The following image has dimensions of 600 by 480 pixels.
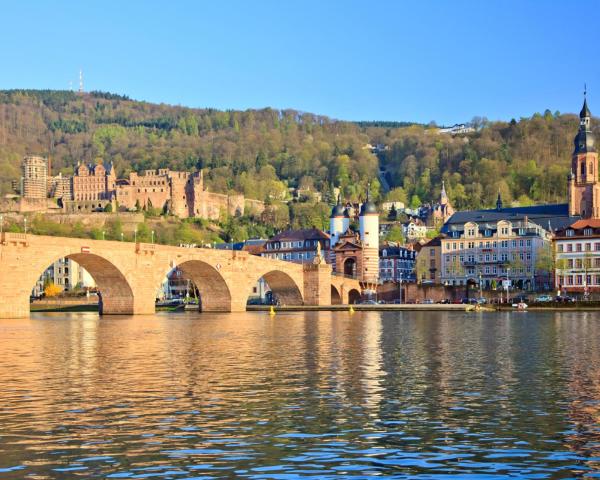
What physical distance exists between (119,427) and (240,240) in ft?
520

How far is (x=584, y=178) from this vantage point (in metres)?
137

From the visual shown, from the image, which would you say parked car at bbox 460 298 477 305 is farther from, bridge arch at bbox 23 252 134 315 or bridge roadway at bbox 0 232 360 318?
bridge arch at bbox 23 252 134 315

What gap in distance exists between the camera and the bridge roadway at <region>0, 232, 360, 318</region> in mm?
62531

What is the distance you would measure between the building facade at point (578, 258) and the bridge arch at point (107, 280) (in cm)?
5202

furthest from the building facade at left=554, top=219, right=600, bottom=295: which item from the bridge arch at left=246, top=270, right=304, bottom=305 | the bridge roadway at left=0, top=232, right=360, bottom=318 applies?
the bridge arch at left=246, top=270, right=304, bottom=305

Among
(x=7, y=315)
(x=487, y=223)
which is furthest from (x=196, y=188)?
(x=7, y=315)

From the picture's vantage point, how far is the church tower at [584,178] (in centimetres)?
13488

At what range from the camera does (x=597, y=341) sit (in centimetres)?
4547

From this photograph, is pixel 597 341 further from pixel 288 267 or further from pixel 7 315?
pixel 288 267

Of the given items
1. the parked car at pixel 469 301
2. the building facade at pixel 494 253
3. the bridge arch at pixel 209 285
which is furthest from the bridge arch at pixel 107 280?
the building facade at pixel 494 253

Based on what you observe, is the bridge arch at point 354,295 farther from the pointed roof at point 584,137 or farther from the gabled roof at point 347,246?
the pointed roof at point 584,137

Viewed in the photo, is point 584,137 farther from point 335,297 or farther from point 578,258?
point 335,297

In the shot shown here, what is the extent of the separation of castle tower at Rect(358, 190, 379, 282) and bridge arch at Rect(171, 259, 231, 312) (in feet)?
132

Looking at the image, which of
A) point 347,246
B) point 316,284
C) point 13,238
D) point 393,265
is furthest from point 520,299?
point 13,238
